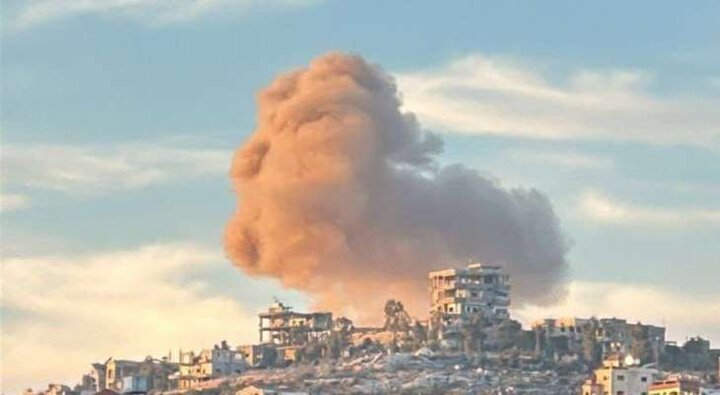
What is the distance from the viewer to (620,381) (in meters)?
124

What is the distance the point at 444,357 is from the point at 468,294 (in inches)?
361

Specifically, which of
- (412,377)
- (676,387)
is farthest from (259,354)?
(676,387)

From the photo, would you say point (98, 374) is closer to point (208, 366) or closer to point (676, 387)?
point (208, 366)

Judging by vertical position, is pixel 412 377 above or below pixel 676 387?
above

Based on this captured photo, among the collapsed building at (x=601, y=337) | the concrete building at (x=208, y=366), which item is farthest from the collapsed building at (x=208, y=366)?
the collapsed building at (x=601, y=337)

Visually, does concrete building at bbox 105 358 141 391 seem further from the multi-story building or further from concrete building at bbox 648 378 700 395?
concrete building at bbox 648 378 700 395

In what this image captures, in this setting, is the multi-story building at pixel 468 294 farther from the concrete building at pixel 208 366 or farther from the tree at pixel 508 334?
the concrete building at pixel 208 366

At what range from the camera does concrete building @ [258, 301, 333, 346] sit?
14138 centimetres

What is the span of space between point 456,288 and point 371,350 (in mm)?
7120

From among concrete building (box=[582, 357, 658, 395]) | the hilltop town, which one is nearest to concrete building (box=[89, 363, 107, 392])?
the hilltop town

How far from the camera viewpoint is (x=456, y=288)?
141750 mm

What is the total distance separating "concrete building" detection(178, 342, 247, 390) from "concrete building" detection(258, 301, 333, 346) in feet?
9.42

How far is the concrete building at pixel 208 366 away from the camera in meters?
137

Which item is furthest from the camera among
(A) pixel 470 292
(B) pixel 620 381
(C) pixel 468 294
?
(A) pixel 470 292
